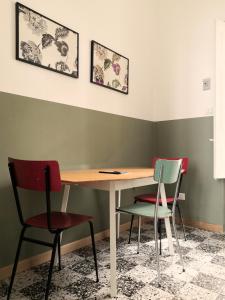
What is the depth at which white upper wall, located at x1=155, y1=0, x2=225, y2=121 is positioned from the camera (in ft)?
10.1

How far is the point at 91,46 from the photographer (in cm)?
258

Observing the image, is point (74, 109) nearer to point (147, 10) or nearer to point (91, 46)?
point (91, 46)

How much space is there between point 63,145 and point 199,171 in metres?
1.73

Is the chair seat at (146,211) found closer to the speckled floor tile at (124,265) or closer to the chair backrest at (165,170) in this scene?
the chair backrest at (165,170)

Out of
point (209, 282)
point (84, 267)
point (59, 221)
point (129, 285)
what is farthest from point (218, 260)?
point (59, 221)

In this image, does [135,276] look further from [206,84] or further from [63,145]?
[206,84]

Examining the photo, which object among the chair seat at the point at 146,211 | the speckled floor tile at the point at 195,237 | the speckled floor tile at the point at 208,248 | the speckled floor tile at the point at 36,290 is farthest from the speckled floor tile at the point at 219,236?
the speckled floor tile at the point at 36,290

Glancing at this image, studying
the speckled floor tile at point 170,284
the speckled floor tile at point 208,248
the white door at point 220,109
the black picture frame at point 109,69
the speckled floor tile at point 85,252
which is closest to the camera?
the speckled floor tile at point 170,284

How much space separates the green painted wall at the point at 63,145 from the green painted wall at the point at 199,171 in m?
0.52

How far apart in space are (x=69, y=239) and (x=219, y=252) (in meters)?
1.39

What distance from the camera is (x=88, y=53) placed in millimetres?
2561

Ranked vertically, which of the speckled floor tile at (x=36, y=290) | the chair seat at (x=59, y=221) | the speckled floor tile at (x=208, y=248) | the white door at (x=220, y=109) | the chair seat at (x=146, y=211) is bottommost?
the speckled floor tile at (x=208, y=248)

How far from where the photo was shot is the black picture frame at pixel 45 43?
6.49 feet

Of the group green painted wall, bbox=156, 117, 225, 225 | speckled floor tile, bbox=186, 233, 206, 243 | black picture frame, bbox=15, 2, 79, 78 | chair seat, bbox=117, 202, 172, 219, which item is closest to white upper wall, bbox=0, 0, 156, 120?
black picture frame, bbox=15, 2, 79, 78
